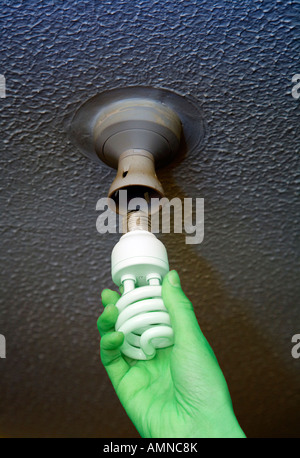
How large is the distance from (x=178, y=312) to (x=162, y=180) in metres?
0.21

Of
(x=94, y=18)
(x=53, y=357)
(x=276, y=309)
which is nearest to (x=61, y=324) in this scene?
(x=53, y=357)

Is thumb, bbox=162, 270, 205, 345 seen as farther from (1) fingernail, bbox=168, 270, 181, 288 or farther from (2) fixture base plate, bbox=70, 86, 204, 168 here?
(2) fixture base plate, bbox=70, 86, 204, 168

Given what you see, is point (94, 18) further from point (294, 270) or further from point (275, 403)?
point (275, 403)

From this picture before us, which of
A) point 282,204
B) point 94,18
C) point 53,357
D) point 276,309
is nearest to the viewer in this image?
point 94,18

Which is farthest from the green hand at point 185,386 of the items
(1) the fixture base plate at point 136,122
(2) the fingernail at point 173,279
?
(1) the fixture base plate at point 136,122

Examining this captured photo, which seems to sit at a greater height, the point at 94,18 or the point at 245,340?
the point at 94,18

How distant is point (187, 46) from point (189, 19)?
28 mm

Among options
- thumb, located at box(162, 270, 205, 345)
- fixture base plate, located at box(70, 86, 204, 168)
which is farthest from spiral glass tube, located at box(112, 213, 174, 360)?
fixture base plate, located at box(70, 86, 204, 168)

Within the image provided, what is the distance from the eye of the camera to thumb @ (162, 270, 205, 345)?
0.45m

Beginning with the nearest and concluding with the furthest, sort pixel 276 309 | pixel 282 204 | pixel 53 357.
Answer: pixel 282 204 → pixel 276 309 → pixel 53 357

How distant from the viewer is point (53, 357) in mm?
889

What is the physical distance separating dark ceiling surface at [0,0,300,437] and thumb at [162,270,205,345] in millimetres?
183

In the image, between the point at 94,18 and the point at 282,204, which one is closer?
the point at 94,18

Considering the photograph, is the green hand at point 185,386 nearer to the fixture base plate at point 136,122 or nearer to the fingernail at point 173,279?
the fingernail at point 173,279
